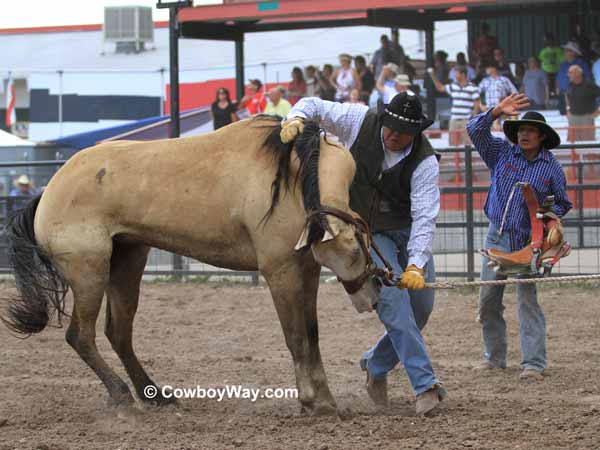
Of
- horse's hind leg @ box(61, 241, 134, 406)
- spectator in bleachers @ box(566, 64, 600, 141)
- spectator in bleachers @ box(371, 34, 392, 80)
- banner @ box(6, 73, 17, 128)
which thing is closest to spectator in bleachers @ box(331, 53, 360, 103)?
spectator in bleachers @ box(371, 34, 392, 80)

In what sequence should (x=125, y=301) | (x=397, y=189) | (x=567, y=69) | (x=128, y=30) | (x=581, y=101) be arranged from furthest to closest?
(x=128, y=30)
(x=567, y=69)
(x=581, y=101)
(x=125, y=301)
(x=397, y=189)

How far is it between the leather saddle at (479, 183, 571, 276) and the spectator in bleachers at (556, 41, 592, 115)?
28.1ft

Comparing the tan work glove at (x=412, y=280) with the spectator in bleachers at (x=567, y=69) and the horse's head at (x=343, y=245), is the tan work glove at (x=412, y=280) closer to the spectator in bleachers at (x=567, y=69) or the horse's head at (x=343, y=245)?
the horse's head at (x=343, y=245)

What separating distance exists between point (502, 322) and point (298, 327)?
1975 millimetres

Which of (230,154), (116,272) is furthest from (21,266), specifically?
(230,154)

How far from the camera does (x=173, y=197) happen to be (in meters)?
5.56

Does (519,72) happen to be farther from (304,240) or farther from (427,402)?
(304,240)

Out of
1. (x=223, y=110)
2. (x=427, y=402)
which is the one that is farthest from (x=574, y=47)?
(x=427, y=402)

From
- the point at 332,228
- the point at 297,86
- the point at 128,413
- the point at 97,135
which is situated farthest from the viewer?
the point at 97,135

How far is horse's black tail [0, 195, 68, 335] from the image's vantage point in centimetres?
590

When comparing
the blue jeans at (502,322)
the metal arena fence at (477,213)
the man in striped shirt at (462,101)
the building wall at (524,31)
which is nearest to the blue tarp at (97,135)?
the building wall at (524,31)

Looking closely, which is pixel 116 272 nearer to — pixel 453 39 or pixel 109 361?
pixel 109 361

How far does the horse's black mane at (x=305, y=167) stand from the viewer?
5113 millimetres

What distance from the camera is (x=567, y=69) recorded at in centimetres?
1483
